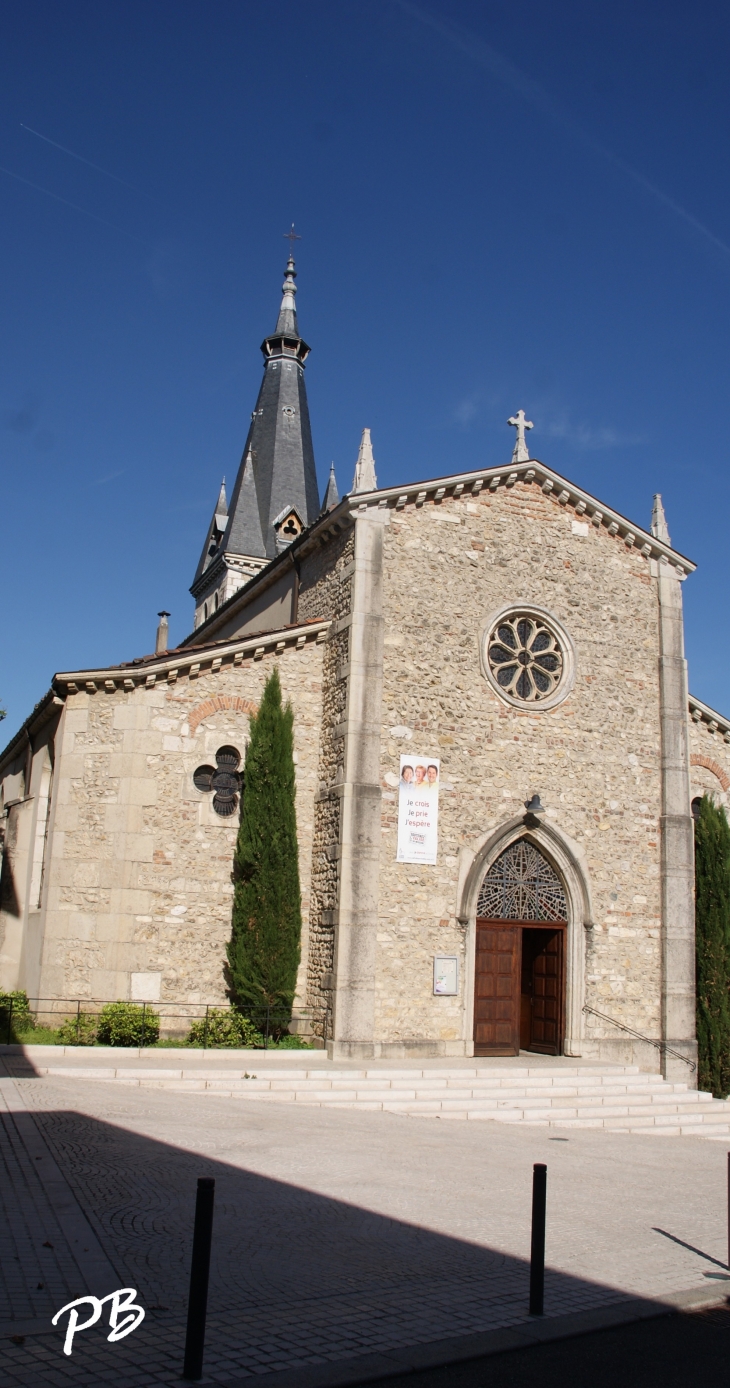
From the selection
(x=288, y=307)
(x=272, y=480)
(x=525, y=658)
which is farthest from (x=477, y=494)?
(x=288, y=307)

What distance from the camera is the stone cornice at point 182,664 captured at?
18.3m

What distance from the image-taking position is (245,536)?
157ft

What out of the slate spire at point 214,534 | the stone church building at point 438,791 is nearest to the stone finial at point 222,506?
the slate spire at point 214,534

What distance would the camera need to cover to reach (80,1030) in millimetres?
16734

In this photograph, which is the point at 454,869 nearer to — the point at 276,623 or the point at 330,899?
the point at 330,899

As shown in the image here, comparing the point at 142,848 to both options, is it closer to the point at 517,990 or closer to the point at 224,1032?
the point at 224,1032

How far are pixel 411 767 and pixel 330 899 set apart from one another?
→ 8.99ft

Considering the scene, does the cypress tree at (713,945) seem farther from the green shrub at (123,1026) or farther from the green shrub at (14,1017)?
the green shrub at (14,1017)

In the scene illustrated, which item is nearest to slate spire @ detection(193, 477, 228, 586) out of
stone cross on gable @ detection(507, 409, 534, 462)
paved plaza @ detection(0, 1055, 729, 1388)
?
stone cross on gable @ detection(507, 409, 534, 462)

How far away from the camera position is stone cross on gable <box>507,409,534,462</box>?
22016mm

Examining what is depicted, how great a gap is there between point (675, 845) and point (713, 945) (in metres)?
2.35

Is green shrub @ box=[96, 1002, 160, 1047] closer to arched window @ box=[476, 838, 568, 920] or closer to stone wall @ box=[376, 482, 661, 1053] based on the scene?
stone wall @ box=[376, 482, 661, 1053]

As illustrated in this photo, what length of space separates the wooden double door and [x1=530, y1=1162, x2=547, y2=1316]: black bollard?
41.6 feet

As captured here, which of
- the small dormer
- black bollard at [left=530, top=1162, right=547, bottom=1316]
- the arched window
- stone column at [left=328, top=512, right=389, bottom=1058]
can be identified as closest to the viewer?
black bollard at [left=530, top=1162, right=547, bottom=1316]
